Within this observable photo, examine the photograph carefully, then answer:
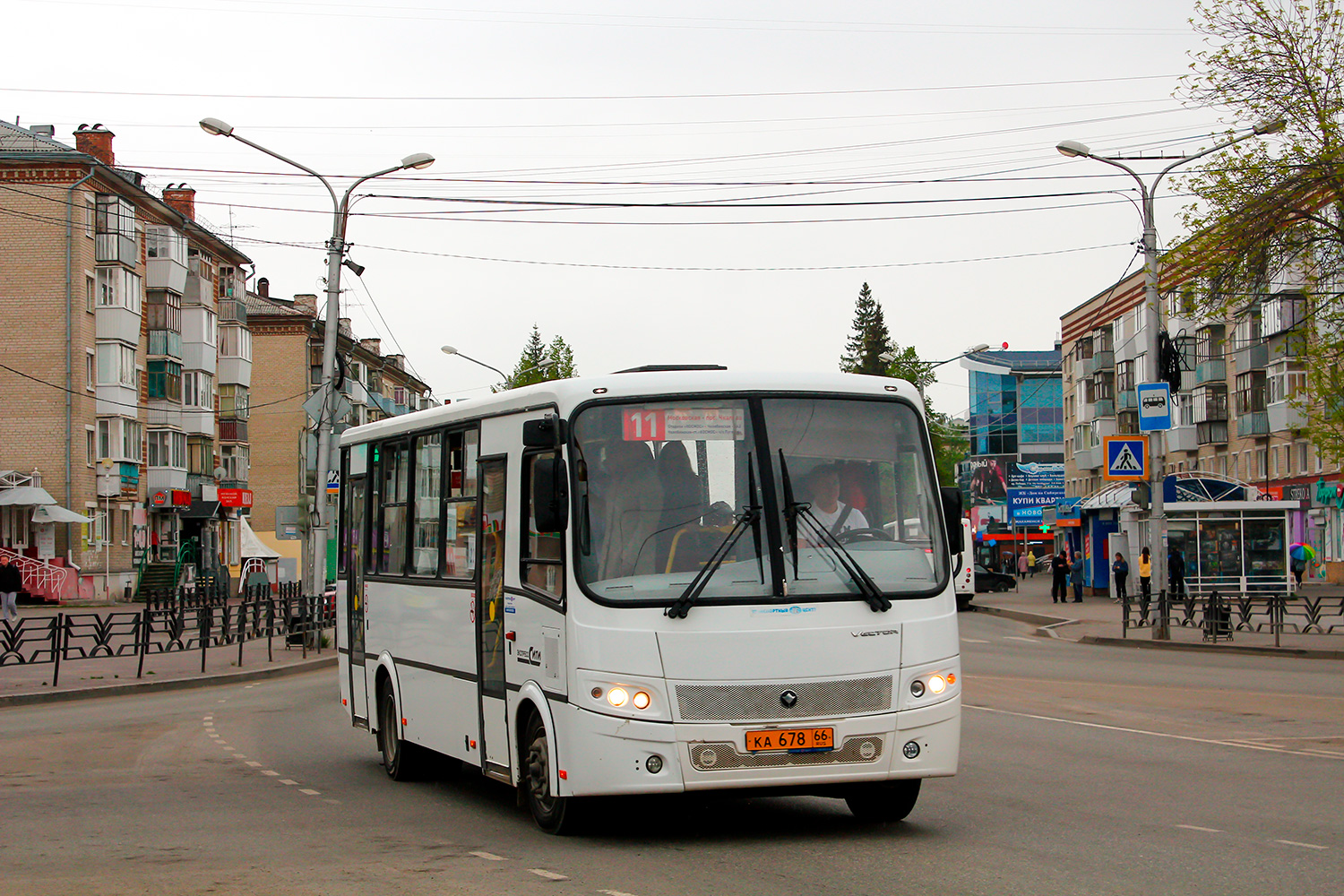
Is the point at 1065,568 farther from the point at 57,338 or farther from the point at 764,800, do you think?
the point at 764,800

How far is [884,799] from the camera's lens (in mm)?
9695

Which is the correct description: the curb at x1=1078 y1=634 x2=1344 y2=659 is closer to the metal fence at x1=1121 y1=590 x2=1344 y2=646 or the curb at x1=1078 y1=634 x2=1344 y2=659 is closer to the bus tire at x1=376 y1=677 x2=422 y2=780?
the metal fence at x1=1121 y1=590 x2=1344 y2=646

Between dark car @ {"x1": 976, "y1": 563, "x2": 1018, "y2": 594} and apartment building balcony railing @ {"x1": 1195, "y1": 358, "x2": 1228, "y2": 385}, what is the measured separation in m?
18.2

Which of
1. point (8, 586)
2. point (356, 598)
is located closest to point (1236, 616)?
point (356, 598)

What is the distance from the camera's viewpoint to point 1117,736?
14.9 m

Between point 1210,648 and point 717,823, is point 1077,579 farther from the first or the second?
point 717,823

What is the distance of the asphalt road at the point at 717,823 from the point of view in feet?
26.4

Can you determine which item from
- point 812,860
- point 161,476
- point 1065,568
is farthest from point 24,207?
point 812,860

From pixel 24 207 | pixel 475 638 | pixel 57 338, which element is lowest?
pixel 475 638

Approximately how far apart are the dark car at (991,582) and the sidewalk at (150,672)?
34.7m

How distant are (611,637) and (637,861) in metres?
1.20

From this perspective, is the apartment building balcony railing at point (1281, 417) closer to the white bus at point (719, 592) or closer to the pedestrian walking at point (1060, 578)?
the pedestrian walking at point (1060, 578)

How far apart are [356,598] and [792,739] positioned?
631 centimetres

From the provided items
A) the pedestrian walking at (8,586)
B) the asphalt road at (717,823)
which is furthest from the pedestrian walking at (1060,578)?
the asphalt road at (717,823)
